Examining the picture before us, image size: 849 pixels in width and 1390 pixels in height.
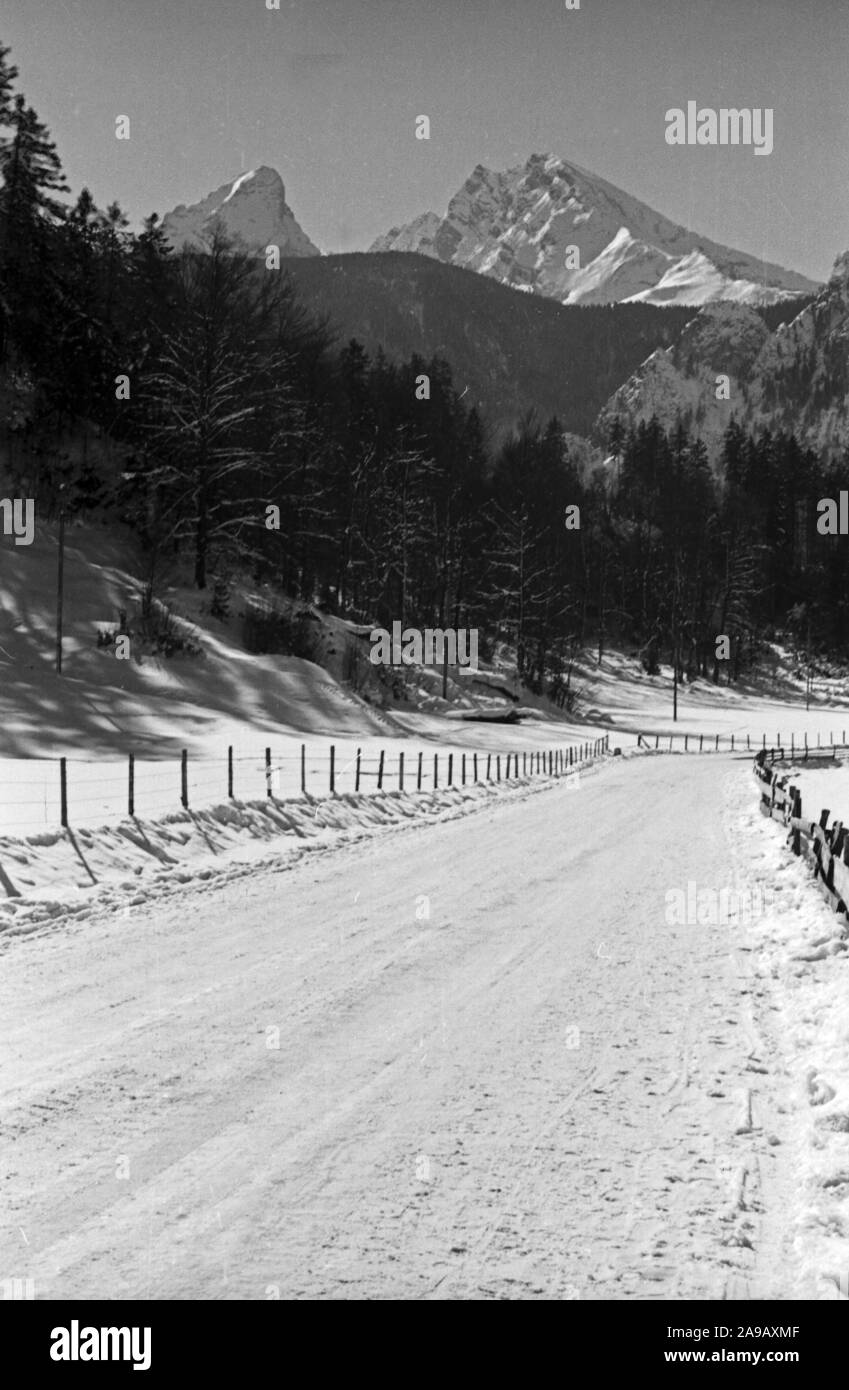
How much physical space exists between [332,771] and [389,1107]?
57.1ft

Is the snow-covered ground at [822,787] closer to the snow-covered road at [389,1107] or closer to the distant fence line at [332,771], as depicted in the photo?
the distant fence line at [332,771]

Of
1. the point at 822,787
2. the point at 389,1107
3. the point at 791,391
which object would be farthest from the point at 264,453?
the point at 791,391

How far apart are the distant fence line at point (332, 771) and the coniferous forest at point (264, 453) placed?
17377 mm

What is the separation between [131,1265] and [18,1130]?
171 centimetres

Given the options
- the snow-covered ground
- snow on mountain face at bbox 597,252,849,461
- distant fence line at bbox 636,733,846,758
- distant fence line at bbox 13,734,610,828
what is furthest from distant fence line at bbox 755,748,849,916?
snow on mountain face at bbox 597,252,849,461

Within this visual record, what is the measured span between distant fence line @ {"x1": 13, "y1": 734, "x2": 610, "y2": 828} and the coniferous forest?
17377 millimetres

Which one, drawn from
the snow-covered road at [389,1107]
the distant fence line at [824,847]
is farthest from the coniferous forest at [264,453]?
the snow-covered road at [389,1107]

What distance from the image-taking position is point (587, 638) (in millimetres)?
107188

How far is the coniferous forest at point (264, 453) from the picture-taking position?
173 feet

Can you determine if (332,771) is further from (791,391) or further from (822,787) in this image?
(791,391)

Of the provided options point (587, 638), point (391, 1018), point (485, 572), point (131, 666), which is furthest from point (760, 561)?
point (391, 1018)

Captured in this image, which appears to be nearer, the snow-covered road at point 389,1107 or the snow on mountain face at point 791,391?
the snow-covered road at point 389,1107

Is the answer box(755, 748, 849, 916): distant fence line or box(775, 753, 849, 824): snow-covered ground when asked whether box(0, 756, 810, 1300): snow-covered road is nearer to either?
box(755, 748, 849, 916): distant fence line
